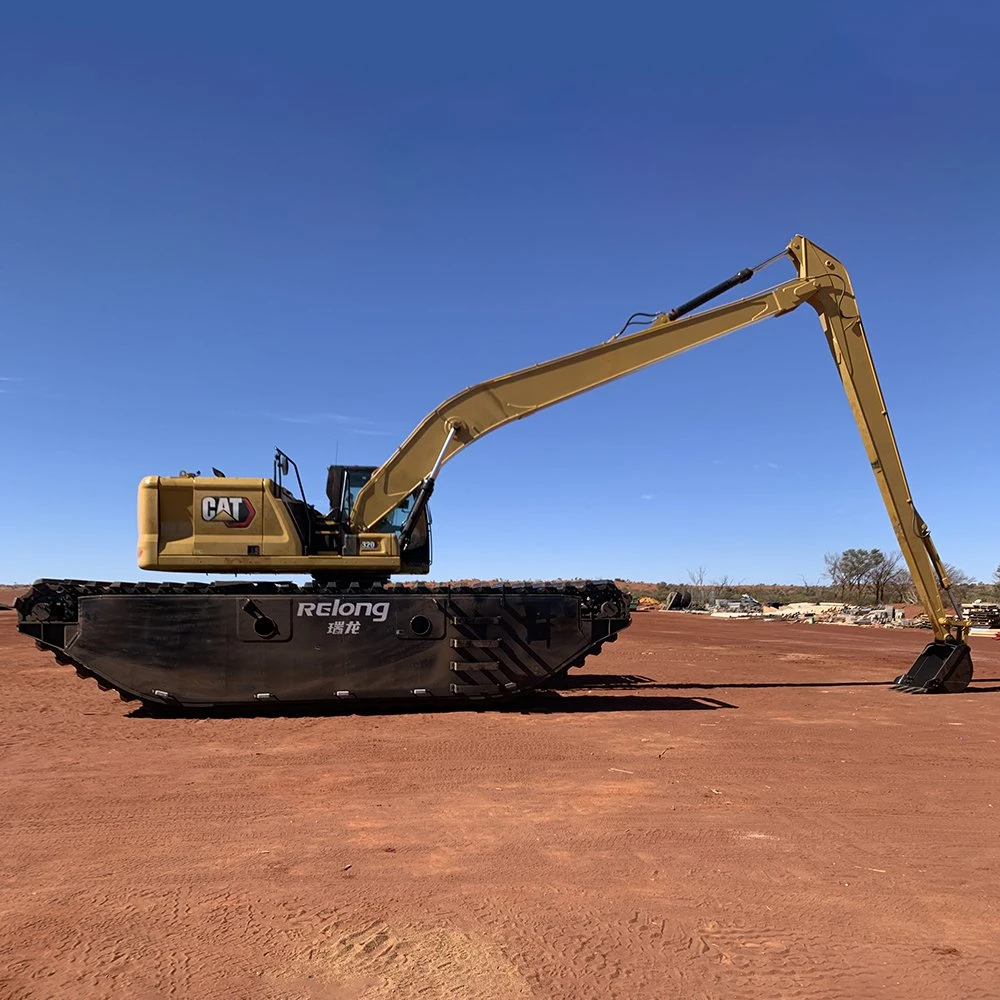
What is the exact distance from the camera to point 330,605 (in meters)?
11.1

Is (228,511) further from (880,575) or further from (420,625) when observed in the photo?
(880,575)

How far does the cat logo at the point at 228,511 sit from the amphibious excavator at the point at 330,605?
16 millimetres

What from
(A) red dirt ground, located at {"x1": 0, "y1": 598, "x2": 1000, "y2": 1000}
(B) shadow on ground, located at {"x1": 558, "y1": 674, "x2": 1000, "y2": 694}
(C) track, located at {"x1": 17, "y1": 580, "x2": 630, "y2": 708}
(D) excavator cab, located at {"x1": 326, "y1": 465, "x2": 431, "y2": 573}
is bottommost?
(B) shadow on ground, located at {"x1": 558, "y1": 674, "x2": 1000, "y2": 694}

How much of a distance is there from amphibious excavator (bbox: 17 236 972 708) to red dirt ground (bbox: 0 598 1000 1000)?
0.66 metres

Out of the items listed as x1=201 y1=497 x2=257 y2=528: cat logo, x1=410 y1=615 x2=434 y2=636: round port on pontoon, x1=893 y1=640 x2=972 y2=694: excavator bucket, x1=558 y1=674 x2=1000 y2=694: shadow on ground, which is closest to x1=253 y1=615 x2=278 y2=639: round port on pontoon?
x1=201 y1=497 x2=257 y2=528: cat logo

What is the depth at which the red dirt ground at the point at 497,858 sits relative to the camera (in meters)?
3.91

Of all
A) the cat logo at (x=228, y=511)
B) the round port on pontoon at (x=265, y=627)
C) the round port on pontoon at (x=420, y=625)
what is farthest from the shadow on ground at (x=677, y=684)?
the cat logo at (x=228, y=511)

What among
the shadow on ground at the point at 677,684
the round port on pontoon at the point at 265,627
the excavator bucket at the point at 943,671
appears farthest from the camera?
the shadow on ground at the point at 677,684

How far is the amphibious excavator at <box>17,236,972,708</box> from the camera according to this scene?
10758 millimetres

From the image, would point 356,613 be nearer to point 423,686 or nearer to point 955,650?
point 423,686

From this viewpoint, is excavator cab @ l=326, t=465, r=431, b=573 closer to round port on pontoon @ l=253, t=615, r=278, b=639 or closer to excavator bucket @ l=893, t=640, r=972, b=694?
round port on pontoon @ l=253, t=615, r=278, b=639

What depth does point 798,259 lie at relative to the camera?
1390cm

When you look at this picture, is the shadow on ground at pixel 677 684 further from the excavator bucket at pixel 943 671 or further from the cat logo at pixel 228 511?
the cat logo at pixel 228 511

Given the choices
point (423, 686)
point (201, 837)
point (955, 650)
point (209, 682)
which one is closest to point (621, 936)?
point (201, 837)
